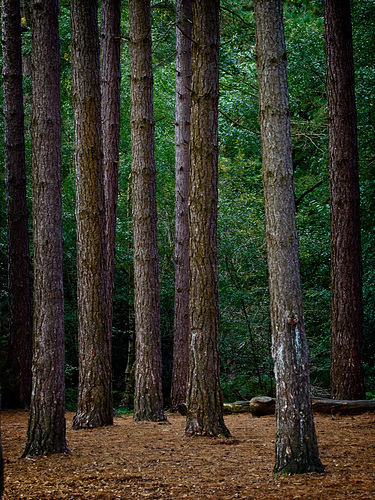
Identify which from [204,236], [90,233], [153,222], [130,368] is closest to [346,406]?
[204,236]

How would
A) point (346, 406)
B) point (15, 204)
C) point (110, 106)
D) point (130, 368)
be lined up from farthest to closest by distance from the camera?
point (130, 368), point (15, 204), point (110, 106), point (346, 406)

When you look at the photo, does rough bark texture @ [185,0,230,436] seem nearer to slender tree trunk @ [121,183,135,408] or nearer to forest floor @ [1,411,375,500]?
forest floor @ [1,411,375,500]

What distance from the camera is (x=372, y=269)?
13.7 meters

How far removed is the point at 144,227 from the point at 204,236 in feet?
8.85

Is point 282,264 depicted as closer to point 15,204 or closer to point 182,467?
point 182,467

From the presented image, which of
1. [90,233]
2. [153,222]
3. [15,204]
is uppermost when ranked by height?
[15,204]

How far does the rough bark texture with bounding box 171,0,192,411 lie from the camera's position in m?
13.0

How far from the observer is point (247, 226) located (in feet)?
55.6

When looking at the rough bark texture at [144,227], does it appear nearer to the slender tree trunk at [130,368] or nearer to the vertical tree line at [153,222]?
the vertical tree line at [153,222]

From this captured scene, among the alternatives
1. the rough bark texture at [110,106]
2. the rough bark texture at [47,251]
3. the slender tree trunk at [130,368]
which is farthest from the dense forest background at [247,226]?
the rough bark texture at [47,251]

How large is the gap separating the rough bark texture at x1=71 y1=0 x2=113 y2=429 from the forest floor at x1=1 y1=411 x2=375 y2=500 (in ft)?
2.21

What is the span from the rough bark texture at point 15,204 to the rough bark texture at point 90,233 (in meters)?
4.18

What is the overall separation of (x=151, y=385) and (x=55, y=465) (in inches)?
173

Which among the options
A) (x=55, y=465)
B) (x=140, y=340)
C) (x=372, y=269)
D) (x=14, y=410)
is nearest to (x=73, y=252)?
Answer: (x=14, y=410)
